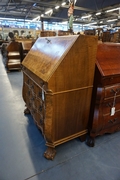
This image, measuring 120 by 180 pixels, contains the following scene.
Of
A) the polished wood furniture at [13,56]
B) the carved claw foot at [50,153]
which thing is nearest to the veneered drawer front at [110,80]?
the carved claw foot at [50,153]

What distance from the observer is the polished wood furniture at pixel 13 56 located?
473cm

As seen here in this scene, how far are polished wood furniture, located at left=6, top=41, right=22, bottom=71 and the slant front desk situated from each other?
3.78 m

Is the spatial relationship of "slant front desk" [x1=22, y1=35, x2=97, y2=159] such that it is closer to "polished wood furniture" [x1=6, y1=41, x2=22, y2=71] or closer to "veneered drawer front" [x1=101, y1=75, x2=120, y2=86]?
"veneered drawer front" [x1=101, y1=75, x2=120, y2=86]

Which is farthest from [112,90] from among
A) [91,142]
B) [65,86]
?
[91,142]

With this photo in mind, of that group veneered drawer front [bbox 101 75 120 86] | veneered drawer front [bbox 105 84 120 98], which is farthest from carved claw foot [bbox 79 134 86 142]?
veneered drawer front [bbox 101 75 120 86]

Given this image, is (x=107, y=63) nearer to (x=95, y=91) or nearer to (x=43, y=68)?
(x=95, y=91)

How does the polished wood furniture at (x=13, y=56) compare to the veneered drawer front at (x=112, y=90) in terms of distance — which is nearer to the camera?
the veneered drawer front at (x=112, y=90)

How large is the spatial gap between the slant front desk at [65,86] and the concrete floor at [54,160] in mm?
133

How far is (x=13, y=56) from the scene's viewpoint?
4785mm

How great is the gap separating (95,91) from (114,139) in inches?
27.8

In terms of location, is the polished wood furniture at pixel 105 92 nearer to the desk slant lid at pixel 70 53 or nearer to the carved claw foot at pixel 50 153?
the desk slant lid at pixel 70 53

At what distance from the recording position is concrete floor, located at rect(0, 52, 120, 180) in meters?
1.17

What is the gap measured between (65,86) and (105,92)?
0.42 m

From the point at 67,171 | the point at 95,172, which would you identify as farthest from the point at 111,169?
the point at 67,171
